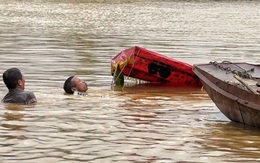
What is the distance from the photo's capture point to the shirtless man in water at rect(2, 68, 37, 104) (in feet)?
41.8

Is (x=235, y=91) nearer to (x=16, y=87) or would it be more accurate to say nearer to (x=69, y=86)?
(x=16, y=87)

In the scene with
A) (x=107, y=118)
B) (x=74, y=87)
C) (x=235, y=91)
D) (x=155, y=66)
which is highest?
(x=235, y=91)

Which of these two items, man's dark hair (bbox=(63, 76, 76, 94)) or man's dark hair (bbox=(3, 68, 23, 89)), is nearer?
man's dark hair (bbox=(3, 68, 23, 89))

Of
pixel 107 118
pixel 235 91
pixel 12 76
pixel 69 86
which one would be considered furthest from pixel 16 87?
pixel 235 91

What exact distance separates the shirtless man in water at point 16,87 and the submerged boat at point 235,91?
290 cm

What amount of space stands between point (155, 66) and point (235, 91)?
21.9ft

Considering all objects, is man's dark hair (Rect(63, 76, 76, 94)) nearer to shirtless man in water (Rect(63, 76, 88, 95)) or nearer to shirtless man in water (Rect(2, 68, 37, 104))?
shirtless man in water (Rect(63, 76, 88, 95))

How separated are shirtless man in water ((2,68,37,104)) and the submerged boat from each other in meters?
2.90

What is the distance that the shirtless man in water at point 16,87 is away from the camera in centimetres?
1274

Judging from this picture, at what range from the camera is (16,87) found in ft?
42.5

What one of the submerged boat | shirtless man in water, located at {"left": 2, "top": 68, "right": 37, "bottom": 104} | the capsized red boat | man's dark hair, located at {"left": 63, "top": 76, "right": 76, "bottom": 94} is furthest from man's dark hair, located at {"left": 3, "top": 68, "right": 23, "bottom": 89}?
the capsized red boat

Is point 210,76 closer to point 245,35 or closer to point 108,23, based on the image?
point 245,35

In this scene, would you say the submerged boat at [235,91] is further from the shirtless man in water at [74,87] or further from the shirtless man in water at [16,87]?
the shirtless man in water at [16,87]

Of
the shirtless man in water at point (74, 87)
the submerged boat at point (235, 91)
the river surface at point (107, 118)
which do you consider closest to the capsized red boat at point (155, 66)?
the river surface at point (107, 118)
